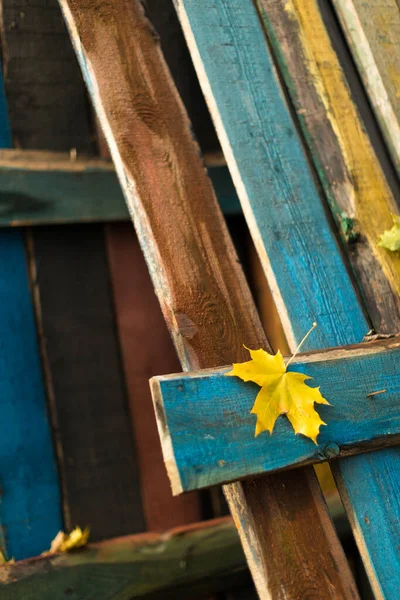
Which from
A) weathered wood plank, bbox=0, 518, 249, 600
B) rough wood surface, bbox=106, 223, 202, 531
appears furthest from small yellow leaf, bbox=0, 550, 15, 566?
rough wood surface, bbox=106, 223, 202, 531

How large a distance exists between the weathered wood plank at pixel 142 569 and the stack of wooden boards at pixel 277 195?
0.70 m

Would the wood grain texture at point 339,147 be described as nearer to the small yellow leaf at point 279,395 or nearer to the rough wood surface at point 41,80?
the small yellow leaf at point 279,395

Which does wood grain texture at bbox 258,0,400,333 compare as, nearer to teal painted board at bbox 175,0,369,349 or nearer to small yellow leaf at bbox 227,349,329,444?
teal painted board at bbox 175,0,369,349

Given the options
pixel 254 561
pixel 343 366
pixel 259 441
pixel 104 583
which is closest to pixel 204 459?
pixel 259 441

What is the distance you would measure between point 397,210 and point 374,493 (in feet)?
2.55

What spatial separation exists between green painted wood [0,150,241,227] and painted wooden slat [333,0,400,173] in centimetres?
89

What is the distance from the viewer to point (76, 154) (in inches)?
86.6

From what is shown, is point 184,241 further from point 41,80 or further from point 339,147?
point 41,80

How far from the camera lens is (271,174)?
1.60 m

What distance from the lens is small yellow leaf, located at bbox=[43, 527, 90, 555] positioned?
1.79 meters

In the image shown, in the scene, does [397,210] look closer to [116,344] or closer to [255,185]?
[255,185]

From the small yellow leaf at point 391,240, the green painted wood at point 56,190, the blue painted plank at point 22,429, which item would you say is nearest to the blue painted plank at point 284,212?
the small yellow leaf at point 391,240

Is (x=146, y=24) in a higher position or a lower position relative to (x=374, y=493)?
higher

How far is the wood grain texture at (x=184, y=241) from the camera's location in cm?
128
